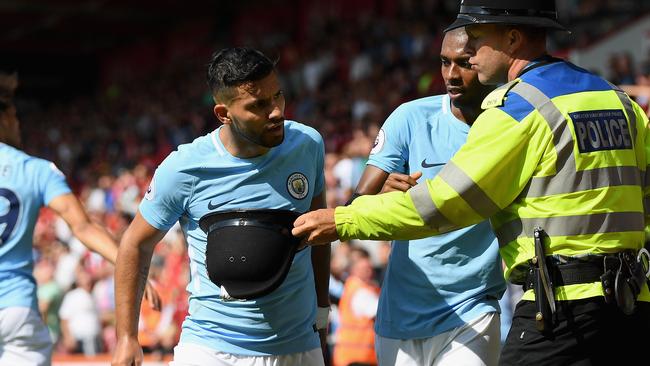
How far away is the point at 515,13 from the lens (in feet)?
14.1

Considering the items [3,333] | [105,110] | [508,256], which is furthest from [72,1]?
[508,256]

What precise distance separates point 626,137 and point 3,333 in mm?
3465

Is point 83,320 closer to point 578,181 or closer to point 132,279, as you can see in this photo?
point 132,279

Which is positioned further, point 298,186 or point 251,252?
point 298,186

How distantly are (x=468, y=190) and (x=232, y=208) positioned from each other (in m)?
1.28

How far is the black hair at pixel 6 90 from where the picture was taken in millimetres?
6324

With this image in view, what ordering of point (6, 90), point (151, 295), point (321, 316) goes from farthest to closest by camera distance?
point (6, 90) → point (151, 295) → point (321, 316)

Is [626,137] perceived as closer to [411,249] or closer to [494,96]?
[494,96]

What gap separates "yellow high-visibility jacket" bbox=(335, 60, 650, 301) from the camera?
4.09 m

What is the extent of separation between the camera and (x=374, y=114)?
1681 centimetres

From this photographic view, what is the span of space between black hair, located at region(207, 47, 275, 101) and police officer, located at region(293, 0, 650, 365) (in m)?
1.01

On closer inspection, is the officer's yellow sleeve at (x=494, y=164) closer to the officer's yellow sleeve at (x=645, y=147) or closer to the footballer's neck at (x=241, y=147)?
the officer's yellow sleeve at (x=645, y=147)

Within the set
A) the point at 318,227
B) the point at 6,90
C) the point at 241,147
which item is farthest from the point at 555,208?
the point at 6,90

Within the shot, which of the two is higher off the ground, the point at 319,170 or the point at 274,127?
the point at 274,127
